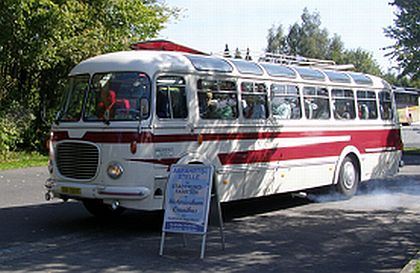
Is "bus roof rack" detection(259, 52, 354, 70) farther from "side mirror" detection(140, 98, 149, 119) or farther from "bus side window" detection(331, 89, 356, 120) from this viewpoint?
"side mirror" detection(140, 98, 149, 119)

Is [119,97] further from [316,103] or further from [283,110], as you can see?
[316,103]

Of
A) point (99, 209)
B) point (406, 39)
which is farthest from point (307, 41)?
point (99, 209)

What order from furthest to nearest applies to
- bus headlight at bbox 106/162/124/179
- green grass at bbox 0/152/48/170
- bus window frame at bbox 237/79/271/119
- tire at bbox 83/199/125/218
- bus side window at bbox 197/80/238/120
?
green grass at bbox 0/152/48/170
bus window frame at bbox 237/79/271/119
tire at bbox 83/199/125/218
bus side window at bbox 197/80/238/120
bus headlight at bbox 106/162/124/179

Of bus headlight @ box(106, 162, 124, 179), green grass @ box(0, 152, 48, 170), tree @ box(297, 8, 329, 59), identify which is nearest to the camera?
bus headlight @ box(106, 162, 124, 179)

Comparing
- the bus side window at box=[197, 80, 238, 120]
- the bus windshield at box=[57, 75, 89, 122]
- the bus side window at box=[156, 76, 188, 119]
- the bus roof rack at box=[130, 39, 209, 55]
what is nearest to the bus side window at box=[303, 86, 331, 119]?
the bus side window at box=[197, 80, 238, 120]

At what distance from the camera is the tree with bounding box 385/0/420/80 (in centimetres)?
2287

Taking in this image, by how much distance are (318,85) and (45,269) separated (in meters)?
7.85

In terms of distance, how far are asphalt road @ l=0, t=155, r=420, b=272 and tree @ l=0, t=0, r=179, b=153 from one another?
34.4 ft

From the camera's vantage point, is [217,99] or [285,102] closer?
[217,99]

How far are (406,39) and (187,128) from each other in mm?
17064

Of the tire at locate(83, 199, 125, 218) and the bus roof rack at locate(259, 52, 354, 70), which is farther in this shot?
the bus roof rack at locate(259, 52, 354, 70)

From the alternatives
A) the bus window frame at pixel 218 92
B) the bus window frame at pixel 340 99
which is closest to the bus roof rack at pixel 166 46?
Answer: the bus window frame at pixel 218 92

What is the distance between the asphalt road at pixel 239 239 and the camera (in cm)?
770

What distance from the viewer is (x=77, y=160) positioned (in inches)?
381
